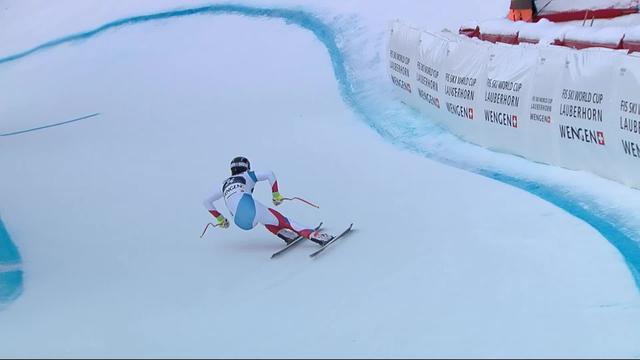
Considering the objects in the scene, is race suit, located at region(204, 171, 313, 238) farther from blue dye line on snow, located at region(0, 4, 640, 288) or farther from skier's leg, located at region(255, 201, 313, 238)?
blue dye line on snow, located at region(0, 4, 640, 288)

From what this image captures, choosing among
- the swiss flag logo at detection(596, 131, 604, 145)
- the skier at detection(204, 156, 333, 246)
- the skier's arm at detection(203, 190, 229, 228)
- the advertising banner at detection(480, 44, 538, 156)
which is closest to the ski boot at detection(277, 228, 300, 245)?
the skier at detection(204, 156, 333, 246)

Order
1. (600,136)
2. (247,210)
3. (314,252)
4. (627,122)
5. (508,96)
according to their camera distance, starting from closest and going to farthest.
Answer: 1. (314,252)
2. (627,122)
3. (247,210)
4. (600,136)
5. (508,96)

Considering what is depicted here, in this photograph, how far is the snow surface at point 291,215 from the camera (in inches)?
249

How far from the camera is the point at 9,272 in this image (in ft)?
33.1

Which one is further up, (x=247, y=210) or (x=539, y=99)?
(x=539, y=99)

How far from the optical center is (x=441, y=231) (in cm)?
884

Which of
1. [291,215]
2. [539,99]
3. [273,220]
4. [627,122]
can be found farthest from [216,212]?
[627,122]

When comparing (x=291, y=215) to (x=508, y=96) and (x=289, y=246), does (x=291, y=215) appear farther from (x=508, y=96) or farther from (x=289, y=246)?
(x=508, y=96)

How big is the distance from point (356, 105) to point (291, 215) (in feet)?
17.9

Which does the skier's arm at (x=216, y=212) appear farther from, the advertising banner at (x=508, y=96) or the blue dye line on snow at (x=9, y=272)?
the advertising banner at (x=508, y=96)

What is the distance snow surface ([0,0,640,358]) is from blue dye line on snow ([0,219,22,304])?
135 millimetres

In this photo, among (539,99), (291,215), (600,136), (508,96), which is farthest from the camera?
(508,96)

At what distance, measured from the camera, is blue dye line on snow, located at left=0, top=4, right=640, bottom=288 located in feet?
26.7

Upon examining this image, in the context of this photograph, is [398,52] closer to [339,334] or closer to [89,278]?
[89,278]
